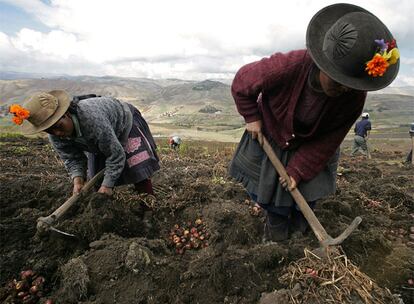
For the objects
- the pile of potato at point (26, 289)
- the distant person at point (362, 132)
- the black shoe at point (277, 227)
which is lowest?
the distant person at point (362, 132)

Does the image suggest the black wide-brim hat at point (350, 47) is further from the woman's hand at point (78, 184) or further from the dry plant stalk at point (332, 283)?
the woman's hand at point (78, 184)

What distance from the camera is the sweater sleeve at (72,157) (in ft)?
9.10

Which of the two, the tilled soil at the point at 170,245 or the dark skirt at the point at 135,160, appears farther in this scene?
the dark skirt at the point at 135,160

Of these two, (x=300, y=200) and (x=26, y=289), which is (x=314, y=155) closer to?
(x=300, y=200)

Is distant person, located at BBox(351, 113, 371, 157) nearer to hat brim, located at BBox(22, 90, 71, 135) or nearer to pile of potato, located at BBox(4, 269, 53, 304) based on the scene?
hat brim, located at BBox(22, 90, 71, 135)

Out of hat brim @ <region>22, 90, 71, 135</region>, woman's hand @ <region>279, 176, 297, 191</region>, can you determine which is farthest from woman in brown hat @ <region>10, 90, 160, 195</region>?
woman's hand @ <region>279, 176, 297, 191</region>

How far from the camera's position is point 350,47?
1581 millimetres

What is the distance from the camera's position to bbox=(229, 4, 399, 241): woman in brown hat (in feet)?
5.24

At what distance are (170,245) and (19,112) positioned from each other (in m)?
1.64

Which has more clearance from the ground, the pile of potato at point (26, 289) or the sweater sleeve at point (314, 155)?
the sweater sleeve at point (314, 155)

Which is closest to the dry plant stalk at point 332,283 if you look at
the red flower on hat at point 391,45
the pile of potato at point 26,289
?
the red flower on hat at point 391,45

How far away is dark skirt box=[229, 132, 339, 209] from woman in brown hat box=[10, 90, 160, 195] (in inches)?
41.4

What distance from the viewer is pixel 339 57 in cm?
163

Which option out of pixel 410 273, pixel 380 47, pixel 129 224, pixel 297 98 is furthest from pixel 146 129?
pixel 410 273
